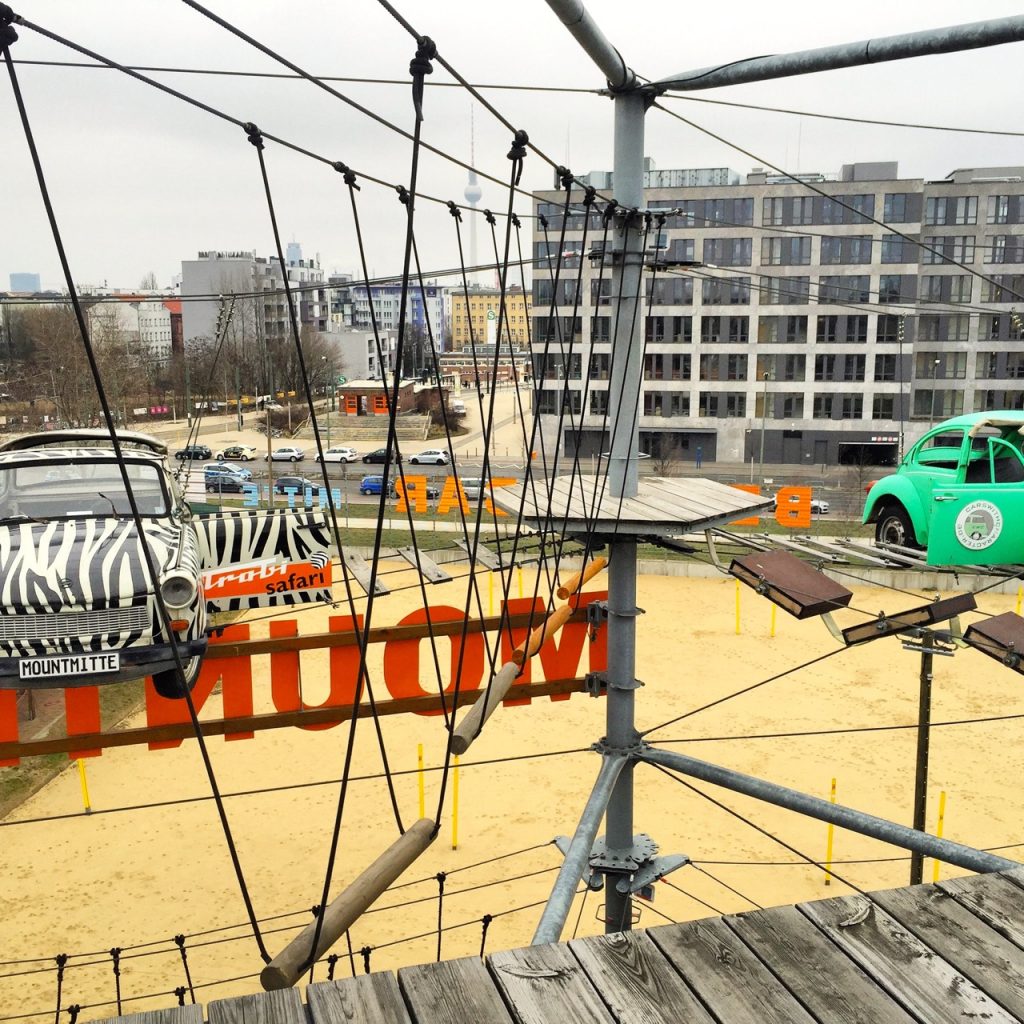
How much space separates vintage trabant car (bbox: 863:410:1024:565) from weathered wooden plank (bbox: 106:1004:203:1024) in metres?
10.1

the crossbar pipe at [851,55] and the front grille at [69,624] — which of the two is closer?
the crossbar pipe at [851,55]

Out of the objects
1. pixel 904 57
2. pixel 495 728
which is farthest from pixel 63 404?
pixel 904 57

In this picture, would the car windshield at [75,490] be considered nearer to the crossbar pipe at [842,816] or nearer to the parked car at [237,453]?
the crossbar pipe at [842,816]

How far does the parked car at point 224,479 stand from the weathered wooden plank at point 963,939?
37806mm

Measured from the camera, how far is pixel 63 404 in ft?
106

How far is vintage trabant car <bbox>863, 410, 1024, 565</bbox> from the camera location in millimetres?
10969

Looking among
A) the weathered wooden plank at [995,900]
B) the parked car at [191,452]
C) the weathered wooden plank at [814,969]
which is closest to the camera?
the weathered wooden plank at [814,969]

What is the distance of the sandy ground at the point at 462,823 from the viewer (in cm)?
1220

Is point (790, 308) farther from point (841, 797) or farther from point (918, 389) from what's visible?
point (841, 797)

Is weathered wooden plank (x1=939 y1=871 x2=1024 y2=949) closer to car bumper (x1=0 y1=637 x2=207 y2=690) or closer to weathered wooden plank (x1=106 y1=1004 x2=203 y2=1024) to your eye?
weathered wooden plank (x1=106 y1=1004 x2=203 y2=1024)

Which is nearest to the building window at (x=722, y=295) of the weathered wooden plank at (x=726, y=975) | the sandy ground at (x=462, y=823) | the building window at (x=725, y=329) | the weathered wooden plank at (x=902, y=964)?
the building window at (x=725, y=329)

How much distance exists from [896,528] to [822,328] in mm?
32232

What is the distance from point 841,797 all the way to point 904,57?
12491 mm

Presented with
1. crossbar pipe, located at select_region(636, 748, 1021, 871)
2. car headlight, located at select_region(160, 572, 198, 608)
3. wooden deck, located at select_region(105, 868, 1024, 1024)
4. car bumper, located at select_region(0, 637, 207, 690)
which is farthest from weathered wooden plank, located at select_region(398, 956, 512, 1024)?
car headlight, located at select_region(160, 572, 198, 608)
